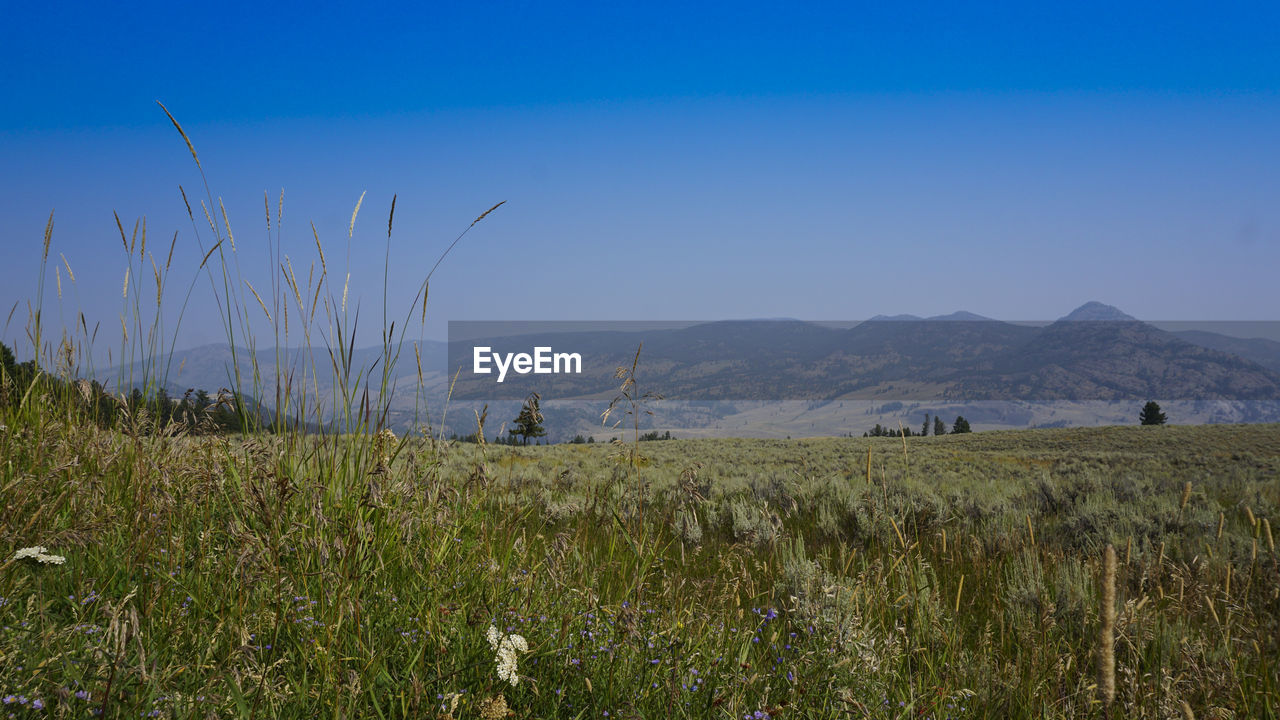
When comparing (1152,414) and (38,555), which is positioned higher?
(38,555)

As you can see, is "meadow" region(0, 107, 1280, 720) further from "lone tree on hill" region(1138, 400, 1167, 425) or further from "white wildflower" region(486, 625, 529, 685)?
"lone tree on hill" region(1138, 400, 1167, 425)

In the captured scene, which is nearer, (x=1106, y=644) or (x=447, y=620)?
(x=1106, y=644)

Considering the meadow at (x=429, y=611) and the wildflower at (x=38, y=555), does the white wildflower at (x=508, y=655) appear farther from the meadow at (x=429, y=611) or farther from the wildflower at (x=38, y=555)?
the wildflower at (x=38, y=555)

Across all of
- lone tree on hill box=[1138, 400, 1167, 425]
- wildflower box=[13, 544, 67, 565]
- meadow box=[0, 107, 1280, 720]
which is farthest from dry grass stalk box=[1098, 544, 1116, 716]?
lone tree on hill box=[1138, 400, 1167, 425]

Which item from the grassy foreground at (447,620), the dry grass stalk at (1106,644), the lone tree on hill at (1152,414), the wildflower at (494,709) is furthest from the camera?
the lone tree on hill at (1152,414)

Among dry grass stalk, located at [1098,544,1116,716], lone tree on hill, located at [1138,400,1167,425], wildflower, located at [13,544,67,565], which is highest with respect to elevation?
dry grass stalk, located at [1098,544,1116,716]

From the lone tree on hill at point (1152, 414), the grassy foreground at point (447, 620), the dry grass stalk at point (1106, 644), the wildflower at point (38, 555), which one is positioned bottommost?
the lone tree on hill at point (1152, 414)

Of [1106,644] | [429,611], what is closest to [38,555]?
[429,611]

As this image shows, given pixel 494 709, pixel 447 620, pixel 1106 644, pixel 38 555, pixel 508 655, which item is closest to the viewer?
pixel 1106 644

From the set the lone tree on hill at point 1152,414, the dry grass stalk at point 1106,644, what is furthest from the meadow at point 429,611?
the lone tree on hill at point 1152,414

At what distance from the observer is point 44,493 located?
9.83 feet

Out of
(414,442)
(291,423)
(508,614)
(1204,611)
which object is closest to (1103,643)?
(508,614)

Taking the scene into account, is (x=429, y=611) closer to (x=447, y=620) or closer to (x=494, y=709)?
(x=447, y=620)

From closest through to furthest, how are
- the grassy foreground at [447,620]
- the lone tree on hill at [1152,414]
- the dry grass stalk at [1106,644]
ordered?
1. the dry grass stalk at [1106,644]
2. the grassy foreground at [447,620]
3. the lone tree on hill at [1152,414]
